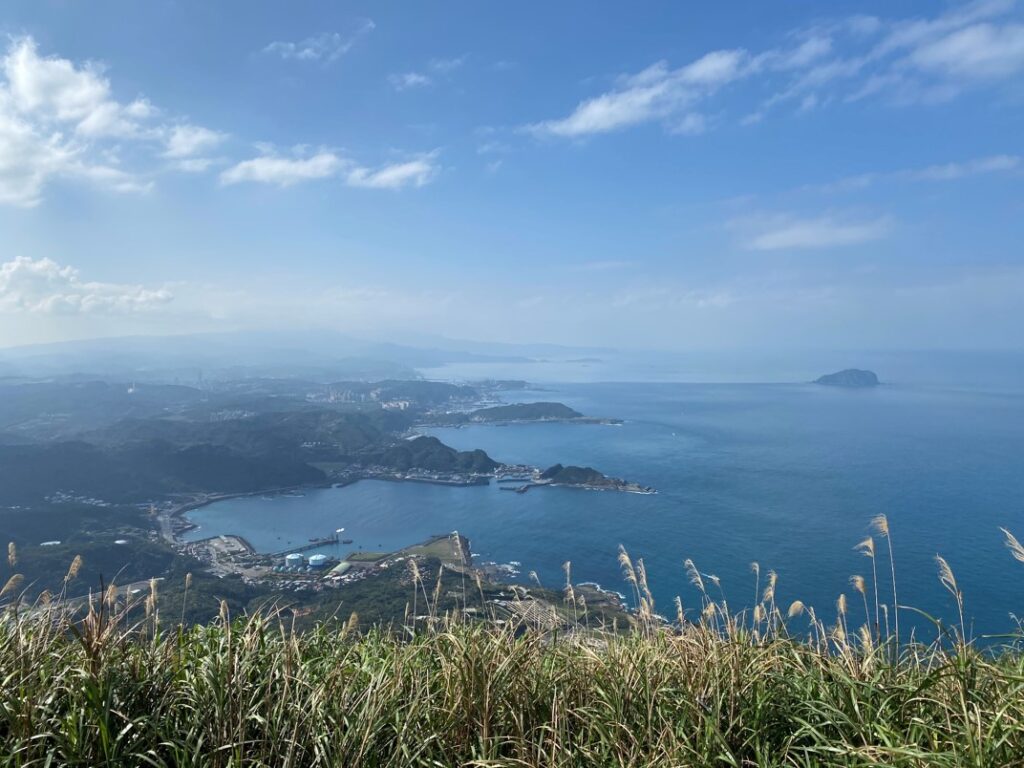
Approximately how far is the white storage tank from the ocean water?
161 inches

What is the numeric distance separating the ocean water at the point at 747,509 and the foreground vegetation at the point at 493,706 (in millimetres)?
12024

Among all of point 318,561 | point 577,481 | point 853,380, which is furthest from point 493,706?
point 853,380

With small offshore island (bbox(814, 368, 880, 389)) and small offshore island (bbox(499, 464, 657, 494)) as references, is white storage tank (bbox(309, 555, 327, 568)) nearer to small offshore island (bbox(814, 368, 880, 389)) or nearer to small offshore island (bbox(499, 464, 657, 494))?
small offshore island (bbox(499, 464, 657, 494))

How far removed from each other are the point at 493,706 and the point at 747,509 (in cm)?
3659

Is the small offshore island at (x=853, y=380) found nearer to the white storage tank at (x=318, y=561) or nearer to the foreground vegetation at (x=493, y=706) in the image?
the white storage tank at (x=318, y=561)

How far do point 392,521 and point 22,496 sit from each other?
29.2 m

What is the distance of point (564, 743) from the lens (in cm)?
255

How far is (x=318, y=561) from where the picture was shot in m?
29.8

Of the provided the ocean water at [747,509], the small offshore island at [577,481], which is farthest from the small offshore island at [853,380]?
the small offshore island at [577,481]

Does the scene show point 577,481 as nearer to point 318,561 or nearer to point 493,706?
point 318,561

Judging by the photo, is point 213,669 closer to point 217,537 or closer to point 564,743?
point 564,743

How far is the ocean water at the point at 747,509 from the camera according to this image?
24719 mm

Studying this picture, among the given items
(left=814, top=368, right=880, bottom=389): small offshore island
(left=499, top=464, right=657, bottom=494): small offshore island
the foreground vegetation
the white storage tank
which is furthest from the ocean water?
(left=814, top=368, right=880, bottom=389): small offshore island

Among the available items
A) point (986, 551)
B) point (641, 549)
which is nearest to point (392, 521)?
point (641, 549)
